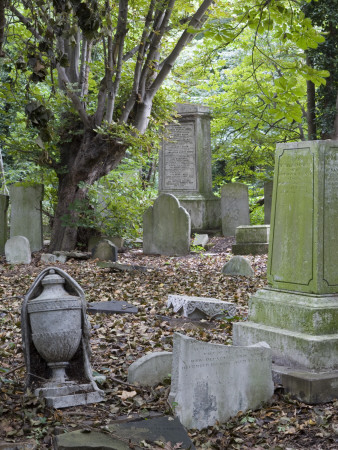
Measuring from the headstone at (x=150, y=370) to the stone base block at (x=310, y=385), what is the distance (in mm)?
986

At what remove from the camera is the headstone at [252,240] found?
1320cm

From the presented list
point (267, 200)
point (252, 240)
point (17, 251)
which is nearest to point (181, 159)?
point (267, 200)

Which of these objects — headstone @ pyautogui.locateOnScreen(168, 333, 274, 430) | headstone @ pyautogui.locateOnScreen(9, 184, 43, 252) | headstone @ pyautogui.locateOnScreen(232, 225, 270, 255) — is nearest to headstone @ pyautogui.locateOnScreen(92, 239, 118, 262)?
headstone @ pyautogui.locateOnScreen(9, 184, 43, 252)

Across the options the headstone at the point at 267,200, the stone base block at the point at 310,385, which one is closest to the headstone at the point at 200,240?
the headstone at the point at 267,200

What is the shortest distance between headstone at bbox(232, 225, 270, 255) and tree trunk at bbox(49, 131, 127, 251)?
3.26 m

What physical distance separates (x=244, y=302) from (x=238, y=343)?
8.18 feet

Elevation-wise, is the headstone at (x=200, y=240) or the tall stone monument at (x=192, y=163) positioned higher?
the tall stone monument at (x=192, y=163)

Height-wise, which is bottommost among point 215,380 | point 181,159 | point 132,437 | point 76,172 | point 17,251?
point 132,437

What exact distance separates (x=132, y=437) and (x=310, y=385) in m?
1.64

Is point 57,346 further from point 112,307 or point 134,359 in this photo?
point 112,307

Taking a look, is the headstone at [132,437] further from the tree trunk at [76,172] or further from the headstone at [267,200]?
the headstone at [267,200]

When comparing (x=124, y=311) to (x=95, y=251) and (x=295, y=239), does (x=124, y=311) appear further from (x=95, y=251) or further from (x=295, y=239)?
(x=95, y=251)

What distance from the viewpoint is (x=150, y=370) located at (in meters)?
4.85

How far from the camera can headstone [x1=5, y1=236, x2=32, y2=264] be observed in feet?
38.7
